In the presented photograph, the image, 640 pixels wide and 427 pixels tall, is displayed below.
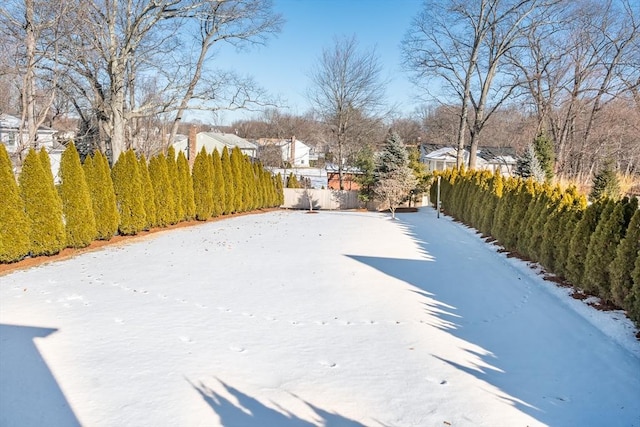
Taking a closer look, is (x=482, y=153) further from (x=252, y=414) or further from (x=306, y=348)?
(x=252, y=414)

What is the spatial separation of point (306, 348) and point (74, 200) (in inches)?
279

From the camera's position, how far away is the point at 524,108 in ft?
83.9

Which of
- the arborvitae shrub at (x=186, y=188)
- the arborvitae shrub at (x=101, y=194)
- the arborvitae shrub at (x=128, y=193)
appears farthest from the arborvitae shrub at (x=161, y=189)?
the arborvitae shrub at (x=101, y=194)

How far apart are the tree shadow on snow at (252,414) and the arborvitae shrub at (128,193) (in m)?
8.70

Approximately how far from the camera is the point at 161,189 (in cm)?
1249

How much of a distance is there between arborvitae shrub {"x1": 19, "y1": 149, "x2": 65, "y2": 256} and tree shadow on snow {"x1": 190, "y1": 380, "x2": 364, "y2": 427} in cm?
662

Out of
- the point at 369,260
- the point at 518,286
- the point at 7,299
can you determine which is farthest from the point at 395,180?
the point at 7,299

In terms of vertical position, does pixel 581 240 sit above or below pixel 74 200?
below

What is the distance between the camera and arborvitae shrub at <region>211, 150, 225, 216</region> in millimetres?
15688

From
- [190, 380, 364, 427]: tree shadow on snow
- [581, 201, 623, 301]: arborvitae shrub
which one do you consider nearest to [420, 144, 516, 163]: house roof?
[581, 201, 623, 301]: arborvitae shrub

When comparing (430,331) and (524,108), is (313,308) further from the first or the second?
(524,108)

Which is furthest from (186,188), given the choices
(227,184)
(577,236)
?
(577,236)

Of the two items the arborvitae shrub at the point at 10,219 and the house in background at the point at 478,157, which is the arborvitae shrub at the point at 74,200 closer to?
the arborvitae shrub at the point at 10,219

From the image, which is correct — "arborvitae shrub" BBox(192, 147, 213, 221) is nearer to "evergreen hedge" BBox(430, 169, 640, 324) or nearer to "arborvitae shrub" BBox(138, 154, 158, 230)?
"arborvitae shrub" BBox(138, 154, 158, 230)
